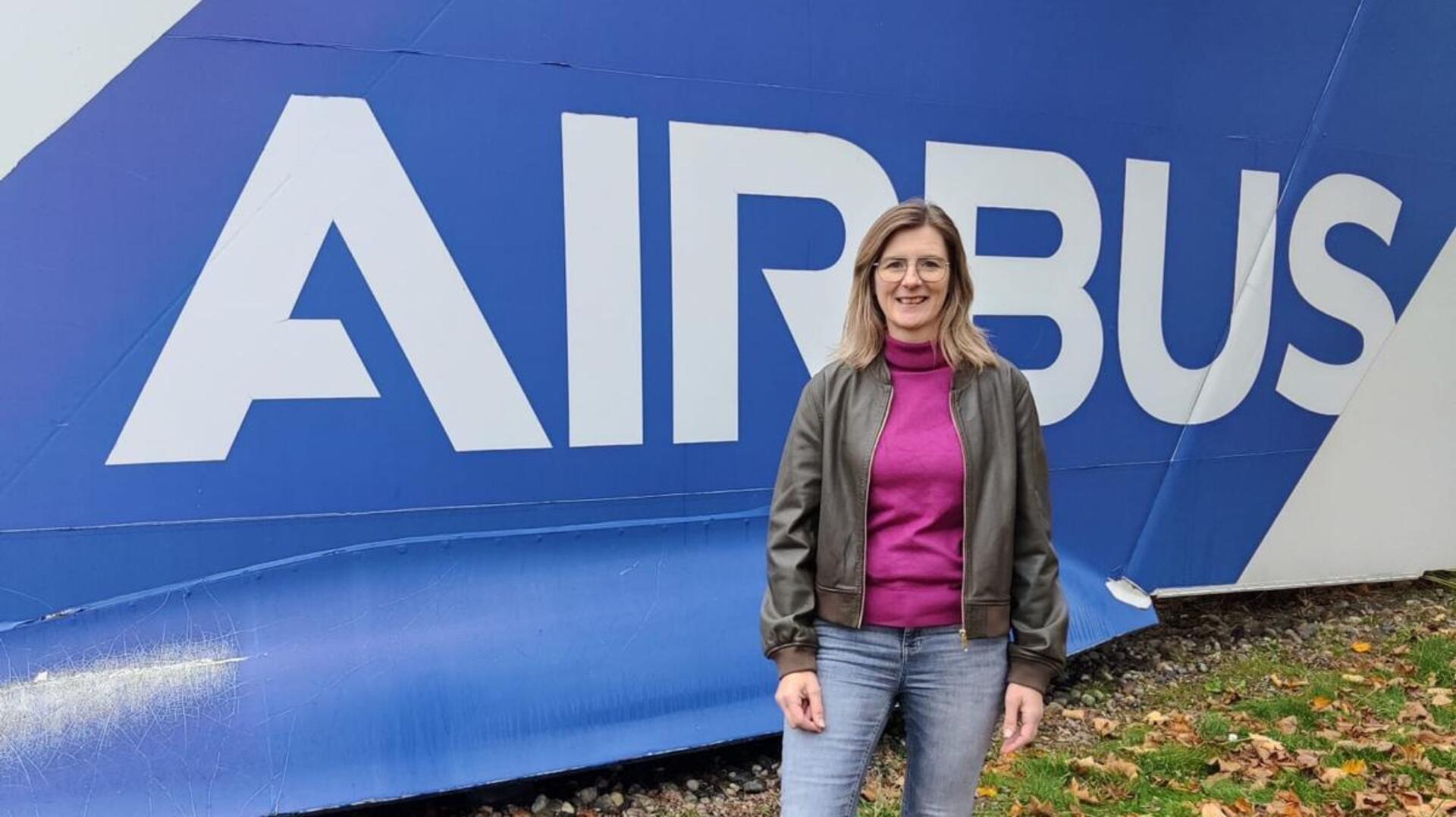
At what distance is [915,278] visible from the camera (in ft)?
5.14

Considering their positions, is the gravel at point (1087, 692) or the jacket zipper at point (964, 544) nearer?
the jacket zipper at point (964, 544)

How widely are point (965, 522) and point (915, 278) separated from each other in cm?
40

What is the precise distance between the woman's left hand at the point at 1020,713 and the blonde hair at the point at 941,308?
540mm

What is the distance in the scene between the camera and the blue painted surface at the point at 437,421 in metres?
2.50

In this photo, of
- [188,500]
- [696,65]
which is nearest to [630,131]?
[696,65]

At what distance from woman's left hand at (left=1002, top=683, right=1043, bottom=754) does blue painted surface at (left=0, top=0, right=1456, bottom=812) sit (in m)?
1.48

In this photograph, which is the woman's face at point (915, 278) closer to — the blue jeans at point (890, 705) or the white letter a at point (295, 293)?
the blue jeans at point (890, 705)

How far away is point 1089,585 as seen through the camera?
3.71 metres

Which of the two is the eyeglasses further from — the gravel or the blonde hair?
the gravel

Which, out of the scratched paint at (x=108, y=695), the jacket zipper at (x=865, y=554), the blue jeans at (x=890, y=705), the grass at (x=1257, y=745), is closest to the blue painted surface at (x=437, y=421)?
the scratched paint at (x=108, y=695)

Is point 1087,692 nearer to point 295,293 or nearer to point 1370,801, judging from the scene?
point 1370,801

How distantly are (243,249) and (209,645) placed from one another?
41.7 inches

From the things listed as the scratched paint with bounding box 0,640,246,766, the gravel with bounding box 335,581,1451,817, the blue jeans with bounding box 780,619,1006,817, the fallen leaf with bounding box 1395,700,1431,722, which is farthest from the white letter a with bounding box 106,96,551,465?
the fallen leaf with bounding box 1395,700,1431,722

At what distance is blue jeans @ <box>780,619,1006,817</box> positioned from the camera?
1.58 meters
